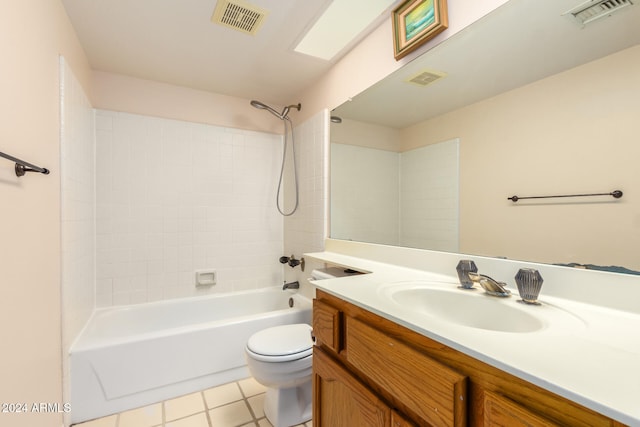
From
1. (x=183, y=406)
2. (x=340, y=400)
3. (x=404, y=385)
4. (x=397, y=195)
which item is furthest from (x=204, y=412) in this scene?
(x=397, y=195)

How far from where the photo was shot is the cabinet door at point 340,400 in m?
0.75

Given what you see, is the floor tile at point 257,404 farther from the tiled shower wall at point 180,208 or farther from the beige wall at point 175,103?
the beige wall at point 175,103

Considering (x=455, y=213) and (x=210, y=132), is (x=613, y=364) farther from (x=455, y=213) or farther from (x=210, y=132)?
(x=210, y=132)

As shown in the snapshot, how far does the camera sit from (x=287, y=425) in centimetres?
145

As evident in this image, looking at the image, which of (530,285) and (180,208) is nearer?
(530,285)

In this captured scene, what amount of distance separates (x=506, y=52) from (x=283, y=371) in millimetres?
1661

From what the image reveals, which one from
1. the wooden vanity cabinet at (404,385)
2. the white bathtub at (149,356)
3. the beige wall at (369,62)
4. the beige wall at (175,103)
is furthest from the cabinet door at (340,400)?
the beige wall at (175,103)

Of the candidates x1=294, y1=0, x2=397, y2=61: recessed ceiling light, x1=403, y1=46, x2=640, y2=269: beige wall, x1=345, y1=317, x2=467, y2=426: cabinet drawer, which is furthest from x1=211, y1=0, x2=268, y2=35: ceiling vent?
x1=345, y1=317, x2=467, y2=426: cabinet drawer

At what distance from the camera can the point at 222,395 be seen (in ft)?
5.60

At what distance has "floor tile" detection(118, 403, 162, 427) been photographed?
147cm

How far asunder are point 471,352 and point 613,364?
212 mm

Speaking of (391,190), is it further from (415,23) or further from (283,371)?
(283,371)

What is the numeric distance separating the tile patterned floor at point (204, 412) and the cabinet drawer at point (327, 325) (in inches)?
32.2

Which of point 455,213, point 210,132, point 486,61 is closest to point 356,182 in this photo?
point 455,213
